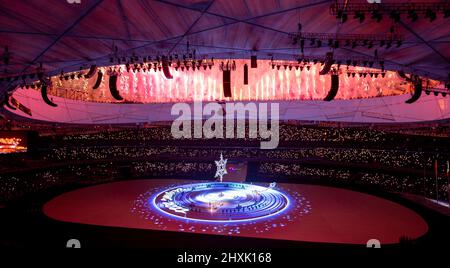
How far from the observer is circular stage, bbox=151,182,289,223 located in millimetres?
13711

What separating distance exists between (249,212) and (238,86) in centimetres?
1027

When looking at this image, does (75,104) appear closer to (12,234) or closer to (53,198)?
(53,198)

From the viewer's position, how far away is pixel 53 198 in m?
16.7

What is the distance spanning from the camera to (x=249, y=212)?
14.0 metres

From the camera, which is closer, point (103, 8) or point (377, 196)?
point (103, 8)

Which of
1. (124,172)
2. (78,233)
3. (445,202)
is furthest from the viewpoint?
(124,172)

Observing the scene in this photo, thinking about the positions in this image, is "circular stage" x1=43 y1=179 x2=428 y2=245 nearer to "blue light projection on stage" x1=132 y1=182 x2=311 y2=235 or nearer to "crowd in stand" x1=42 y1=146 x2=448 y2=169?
"blue light projection on stage" x1=132 y1=182 x2=311 y2=235

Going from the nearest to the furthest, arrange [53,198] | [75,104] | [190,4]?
[190,4]
[53,198]
[75,104]

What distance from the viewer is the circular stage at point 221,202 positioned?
1371cm

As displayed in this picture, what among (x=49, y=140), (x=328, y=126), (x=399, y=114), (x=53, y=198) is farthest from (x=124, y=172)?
(x=399, y=114)

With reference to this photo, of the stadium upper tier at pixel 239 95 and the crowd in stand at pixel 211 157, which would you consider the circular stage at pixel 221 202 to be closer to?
the crowd in stand at pixel 211 157

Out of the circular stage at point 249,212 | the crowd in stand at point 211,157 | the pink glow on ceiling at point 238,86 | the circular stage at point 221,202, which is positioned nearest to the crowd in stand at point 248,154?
the crowd in stand at point 211,157

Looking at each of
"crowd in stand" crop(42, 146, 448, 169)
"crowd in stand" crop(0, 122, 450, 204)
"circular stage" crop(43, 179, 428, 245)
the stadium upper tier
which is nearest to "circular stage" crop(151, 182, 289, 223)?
"circular stage" crop(43, 179, 428, 245)

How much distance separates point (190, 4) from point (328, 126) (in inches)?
634
